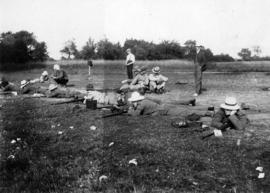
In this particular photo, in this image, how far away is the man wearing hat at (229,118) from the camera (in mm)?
9391

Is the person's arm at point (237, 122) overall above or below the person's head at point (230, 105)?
below

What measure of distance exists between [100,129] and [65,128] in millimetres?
1011

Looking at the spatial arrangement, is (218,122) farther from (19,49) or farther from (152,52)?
(152,52)

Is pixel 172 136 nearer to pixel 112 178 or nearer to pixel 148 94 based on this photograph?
pixel 112 178

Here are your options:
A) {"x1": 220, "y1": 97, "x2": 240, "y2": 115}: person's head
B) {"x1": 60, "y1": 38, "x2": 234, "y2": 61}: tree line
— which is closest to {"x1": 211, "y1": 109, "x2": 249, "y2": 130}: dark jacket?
{"x1": 220, "y1": 97, "x2": 240, "y2": 115}: person's head

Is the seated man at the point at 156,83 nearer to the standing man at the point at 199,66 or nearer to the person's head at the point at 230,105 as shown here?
the standing man at the point at 199,66

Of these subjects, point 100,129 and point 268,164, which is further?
point 100,129

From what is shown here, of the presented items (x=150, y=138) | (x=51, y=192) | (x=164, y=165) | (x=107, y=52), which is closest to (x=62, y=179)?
(x=51, y=192)

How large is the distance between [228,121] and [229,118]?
15 cm

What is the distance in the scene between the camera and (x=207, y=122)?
34.9ft

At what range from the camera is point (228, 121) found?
9.62 metres

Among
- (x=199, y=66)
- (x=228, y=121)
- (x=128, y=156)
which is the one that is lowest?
(x=128, y=156)

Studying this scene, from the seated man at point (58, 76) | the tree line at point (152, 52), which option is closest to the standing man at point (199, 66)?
the seated man at point (58, 76)

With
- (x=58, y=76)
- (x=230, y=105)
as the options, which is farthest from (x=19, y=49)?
(x=230, y=105)
